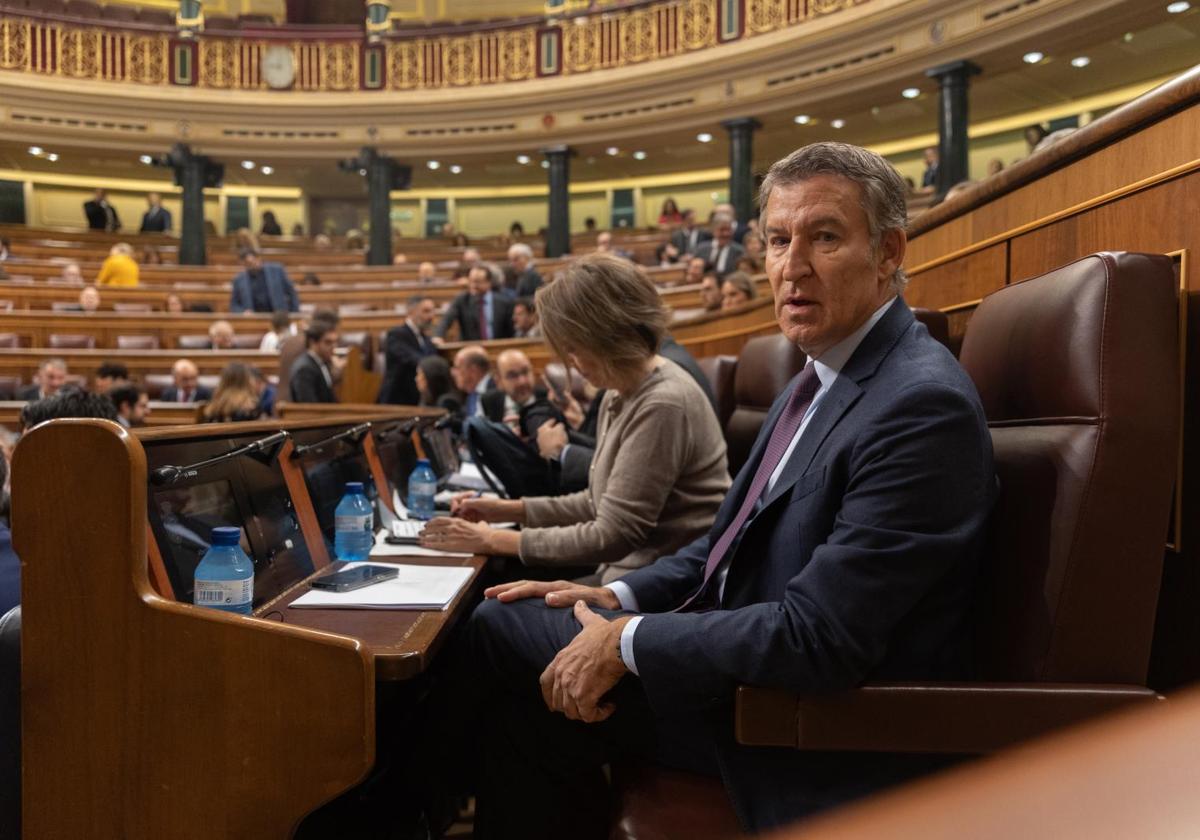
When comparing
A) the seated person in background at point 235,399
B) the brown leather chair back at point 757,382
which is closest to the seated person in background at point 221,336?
the seated person in background at point 235,399

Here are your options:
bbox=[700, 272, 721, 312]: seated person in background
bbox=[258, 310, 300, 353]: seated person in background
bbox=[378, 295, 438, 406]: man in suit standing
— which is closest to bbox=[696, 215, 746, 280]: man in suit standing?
bbox=[700, 272, 721, 312]: seated person in background

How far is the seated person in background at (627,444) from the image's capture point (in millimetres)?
1676

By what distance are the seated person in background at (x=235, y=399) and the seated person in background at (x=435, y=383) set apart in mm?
847

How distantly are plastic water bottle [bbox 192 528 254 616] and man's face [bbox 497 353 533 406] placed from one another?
245 centimetres

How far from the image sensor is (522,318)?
5875 millimetres

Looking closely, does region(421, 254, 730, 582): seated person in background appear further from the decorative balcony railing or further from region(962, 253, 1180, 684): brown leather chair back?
the decorative balcony railing

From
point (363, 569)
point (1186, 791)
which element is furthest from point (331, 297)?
point (1186, 791)

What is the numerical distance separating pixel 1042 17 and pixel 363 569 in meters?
7.54

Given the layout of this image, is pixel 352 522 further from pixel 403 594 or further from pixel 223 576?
pixel 223 576

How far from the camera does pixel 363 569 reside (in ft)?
5.02

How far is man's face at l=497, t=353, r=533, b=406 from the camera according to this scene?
3668 mm

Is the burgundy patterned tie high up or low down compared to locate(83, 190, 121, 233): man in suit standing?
down

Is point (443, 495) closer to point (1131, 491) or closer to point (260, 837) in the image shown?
point (260, 837)

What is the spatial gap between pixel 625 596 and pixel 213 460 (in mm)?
619
